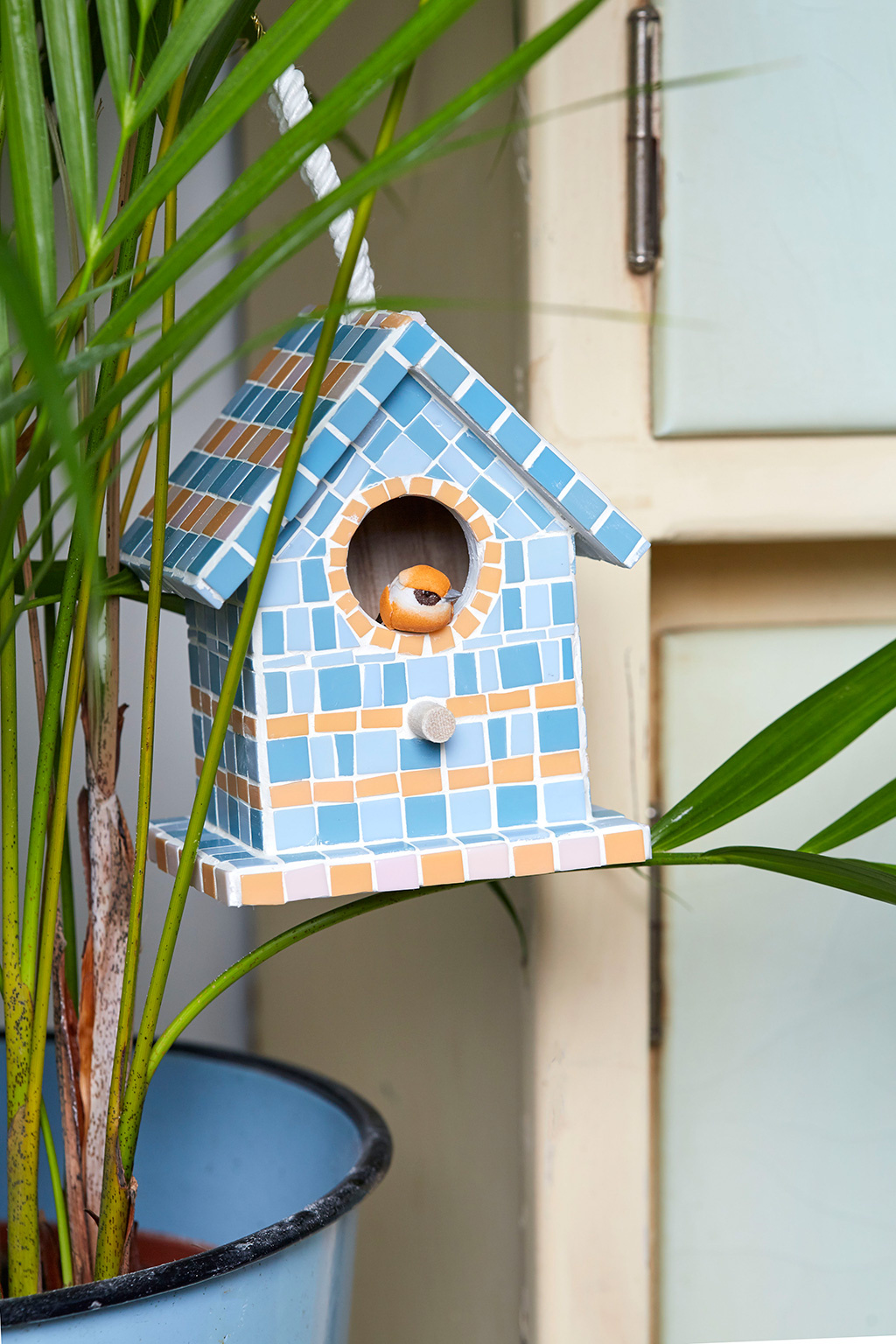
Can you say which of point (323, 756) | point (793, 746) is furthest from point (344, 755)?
point (793, 746)

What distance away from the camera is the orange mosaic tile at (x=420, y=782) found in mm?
591

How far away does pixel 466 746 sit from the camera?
0.60m

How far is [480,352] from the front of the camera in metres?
0.84

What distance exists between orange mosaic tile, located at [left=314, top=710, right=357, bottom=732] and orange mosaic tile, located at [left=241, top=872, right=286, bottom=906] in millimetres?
74

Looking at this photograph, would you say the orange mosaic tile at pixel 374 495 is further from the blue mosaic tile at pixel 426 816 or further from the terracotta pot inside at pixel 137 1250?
the terracotta pot inside at pixel 137 1250

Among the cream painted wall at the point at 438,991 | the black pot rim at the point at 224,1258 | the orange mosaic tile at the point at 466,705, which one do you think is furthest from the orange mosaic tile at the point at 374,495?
the black pot rim at the point at 224,1258

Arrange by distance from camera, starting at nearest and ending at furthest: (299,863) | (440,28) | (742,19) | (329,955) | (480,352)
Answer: (440,28), (299,863), (742,19), (480,352), (329,955)

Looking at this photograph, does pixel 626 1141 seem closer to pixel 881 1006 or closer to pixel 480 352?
pixel 881 1006

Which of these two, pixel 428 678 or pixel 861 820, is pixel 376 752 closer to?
pixel 428 678

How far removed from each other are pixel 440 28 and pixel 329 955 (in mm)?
749

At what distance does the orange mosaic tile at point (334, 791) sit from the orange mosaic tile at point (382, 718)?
0.03 meters

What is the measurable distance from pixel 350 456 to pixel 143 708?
155 mm

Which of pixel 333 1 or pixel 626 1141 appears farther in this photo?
pixel 626 1141

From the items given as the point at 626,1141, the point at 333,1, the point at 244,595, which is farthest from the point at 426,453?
the point at 626,1141
